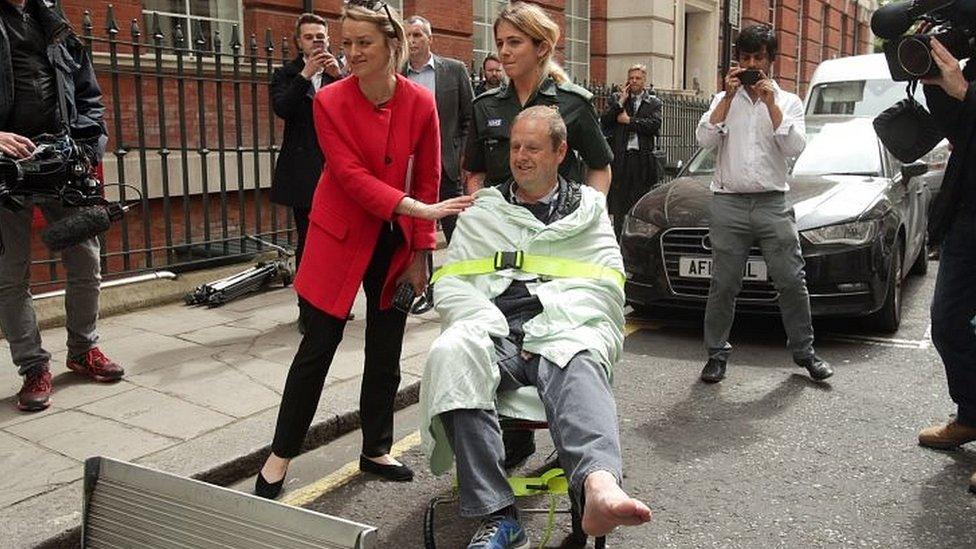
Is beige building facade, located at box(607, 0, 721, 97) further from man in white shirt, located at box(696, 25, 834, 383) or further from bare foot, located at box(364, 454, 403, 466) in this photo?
bare foot, located at box(364, 454, 403, 466)

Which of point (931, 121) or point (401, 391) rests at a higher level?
point (931, 121)

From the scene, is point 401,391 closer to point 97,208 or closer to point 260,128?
point 97,208

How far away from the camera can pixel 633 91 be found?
9.08 m

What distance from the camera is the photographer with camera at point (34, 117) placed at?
430 cm

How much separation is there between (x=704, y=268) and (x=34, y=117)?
4.30 m

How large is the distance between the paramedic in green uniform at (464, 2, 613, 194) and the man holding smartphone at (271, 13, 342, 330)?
6.31 feet

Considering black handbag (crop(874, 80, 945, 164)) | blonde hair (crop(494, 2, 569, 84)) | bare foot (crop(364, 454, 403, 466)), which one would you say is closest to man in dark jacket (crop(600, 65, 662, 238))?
black handbag (crop(874, 80, 945, 164))

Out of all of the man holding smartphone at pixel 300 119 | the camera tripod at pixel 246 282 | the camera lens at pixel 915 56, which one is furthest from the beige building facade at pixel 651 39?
the camera lens at pixel 915 56

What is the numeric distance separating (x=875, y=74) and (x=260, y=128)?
734 cm

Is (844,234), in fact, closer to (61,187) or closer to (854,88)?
(61,187)

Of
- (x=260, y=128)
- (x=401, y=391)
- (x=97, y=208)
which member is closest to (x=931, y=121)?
(x=401, y=391)

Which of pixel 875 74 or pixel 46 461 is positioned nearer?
pixel 46 461

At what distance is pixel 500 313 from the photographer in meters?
3.36

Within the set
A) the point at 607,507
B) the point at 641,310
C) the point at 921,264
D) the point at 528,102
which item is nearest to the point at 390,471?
the point at 607,507
